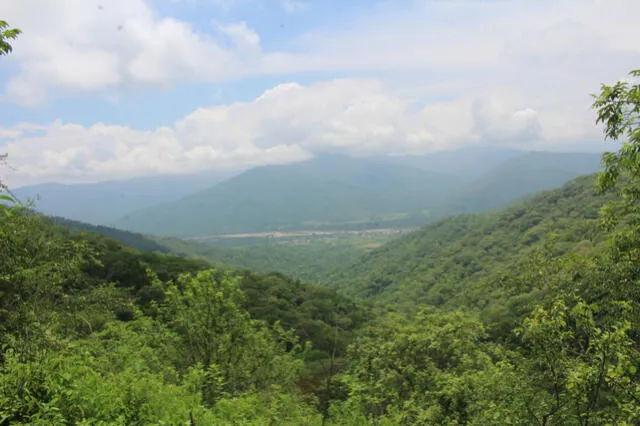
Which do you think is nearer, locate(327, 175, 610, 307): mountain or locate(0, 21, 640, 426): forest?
locate(0, 21, 640, 426): forest

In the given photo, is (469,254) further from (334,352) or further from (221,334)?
(334,352)

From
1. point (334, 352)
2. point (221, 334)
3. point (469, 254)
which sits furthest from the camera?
point (469, 254)

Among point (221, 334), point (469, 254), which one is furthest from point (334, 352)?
point (469, 254)

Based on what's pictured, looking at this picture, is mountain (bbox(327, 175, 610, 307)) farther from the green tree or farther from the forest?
the green tree

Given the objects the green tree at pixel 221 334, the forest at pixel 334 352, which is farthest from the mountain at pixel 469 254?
the green tree at pixel 221 334

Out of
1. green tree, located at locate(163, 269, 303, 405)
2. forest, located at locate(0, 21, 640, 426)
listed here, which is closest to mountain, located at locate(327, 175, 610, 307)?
forest, located at locate(0, 21, 640, 426)

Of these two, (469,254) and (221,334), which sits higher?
(221,334)

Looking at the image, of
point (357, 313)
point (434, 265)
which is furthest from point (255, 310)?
point (434, 265)

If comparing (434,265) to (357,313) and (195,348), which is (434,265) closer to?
(357,313)

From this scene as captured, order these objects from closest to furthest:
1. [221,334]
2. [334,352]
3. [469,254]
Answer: [334,352]
[221,334]
[469,254]
